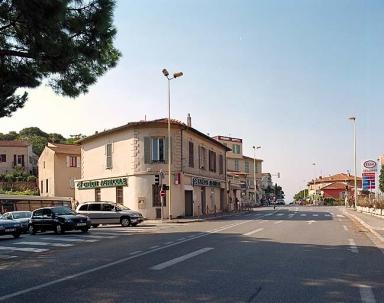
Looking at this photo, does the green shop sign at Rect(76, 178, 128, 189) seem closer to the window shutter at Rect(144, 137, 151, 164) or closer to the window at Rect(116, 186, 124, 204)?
the window at Rect(116, 186, 124, 204)

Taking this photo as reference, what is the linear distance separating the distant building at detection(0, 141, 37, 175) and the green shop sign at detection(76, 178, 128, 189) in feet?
133

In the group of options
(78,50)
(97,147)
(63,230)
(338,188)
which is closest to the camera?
(78,50)

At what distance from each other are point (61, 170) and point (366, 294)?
55847 millimetres

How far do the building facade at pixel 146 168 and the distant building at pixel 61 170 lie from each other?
11044 mm

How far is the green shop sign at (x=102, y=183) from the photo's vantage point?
4325 cm

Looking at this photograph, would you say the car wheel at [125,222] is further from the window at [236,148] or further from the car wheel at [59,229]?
the window at [236,148]

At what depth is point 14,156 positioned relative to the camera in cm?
8688

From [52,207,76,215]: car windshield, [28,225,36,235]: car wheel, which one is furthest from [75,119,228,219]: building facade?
[28,225,36,235]: car wheel

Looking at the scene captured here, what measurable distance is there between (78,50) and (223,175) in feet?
150

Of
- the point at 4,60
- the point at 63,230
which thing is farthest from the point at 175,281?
the point at 63,230

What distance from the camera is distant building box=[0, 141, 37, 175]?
282 ft

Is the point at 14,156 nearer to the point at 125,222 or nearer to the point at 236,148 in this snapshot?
the point at 236,148

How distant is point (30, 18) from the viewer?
12.1 metres

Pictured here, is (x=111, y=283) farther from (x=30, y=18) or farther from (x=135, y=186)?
(x=135, y=186)
